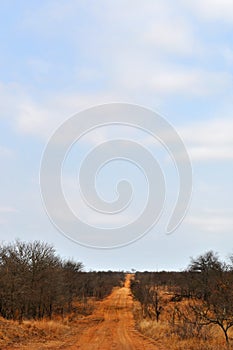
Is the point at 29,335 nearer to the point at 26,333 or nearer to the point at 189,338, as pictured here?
the point at 26,333

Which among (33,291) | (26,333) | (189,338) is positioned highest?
(33,291)

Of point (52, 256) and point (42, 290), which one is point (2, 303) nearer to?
point (42, 290)

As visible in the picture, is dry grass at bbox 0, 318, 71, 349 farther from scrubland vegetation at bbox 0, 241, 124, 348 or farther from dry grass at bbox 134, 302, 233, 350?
dry grass at bbox 134, 302, 233, 350

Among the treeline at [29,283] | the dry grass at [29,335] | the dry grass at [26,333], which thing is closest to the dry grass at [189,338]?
the dry grass at [29,335]

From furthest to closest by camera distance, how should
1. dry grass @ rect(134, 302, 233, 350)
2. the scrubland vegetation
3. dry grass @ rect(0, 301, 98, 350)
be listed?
1. the scrubland vegetation
2. dry grass @ rect(0, 301, 98, 350)
3. dry grass @ rect(134, 302, 233, 350)

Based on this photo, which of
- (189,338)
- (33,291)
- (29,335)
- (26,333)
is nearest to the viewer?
(189,338)

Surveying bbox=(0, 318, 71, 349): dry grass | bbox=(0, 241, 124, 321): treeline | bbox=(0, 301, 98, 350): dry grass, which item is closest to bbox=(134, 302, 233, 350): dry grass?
bbox=(0, 301, 98, 350): dry grass

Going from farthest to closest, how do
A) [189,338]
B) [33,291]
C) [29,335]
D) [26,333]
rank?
[33,291], [26,333], [29,335], [189,338]

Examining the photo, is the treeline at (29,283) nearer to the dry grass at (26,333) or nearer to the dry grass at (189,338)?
the dry grass at (26,333)

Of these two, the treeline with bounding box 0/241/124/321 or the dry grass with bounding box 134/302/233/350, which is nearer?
the dry grass with bounding box 134/302/233/350

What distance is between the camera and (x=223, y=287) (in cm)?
2016

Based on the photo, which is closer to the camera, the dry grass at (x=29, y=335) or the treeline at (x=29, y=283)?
the dry grass at (x=29, y=335)

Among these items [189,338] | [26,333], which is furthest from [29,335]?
[189,338]

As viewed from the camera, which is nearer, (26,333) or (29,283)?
(26,333)
